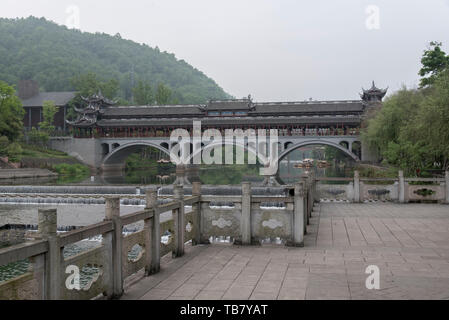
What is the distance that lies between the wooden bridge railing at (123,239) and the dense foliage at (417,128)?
11.3 meters

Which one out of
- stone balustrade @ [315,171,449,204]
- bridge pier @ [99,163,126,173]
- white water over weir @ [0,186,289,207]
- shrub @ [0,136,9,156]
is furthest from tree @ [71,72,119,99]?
stone balustrade @ [315,171,449,204]

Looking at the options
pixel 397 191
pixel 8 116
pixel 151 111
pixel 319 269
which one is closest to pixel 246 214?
pixel 319 269

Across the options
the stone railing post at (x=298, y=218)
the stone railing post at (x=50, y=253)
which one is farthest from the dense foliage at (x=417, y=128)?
the stone railing post at (x=50, y=253)

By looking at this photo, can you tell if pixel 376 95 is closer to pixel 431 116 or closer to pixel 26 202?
pixel 431 116

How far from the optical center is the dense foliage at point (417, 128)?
17078mm

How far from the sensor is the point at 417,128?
20.3 metres

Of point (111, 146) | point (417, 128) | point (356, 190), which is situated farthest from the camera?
point (111, 146)

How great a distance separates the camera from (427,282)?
5.56 m

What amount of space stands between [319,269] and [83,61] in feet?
400

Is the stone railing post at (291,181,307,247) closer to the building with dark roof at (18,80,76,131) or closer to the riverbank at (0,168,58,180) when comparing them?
the riverbank at (0,168,58,180)

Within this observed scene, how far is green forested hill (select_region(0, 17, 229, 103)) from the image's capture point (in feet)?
336

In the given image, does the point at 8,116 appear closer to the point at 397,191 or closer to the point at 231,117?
the point at 231,117

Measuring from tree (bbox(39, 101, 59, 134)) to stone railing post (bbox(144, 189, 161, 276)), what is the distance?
6315cm

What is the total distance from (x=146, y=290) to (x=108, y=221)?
110 cm
